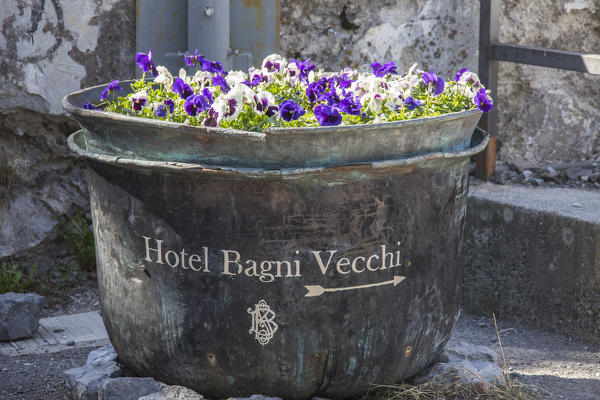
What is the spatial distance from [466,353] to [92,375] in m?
1.27

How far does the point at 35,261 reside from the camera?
3.86 meters

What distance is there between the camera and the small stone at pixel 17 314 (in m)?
3.26

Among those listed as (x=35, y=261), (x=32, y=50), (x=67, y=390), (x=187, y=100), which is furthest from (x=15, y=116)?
(x=187, y=100)

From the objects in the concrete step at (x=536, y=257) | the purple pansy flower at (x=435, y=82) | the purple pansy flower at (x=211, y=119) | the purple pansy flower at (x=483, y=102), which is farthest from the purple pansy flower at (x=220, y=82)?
the concrete step at (x=536, y=257)

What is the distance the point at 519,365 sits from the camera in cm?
315

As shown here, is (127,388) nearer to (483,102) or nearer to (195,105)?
(195,105)

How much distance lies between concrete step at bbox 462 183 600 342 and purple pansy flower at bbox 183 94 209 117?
5.84ft

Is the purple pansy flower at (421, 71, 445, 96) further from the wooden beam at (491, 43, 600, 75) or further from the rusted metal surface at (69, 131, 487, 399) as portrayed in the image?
the wooden beam at (491, 43, 600, 75)

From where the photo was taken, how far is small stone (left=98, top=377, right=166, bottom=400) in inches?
94.0

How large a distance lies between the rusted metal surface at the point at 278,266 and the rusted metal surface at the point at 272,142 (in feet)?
0.14

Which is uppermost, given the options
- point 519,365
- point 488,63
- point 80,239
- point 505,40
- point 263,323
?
point 505,40

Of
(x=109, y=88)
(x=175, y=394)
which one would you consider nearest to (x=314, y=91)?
(x=109, y=88)

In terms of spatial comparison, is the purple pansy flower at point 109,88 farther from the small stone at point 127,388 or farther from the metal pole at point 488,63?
the metal pole at point 488,63

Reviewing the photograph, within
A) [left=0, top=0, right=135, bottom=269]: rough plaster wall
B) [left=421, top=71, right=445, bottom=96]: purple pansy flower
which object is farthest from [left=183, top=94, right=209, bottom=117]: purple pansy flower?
[left=0, top=0, right=135, bottom=269]: rough plaster wall
